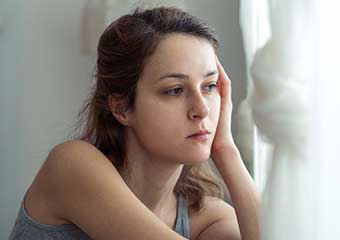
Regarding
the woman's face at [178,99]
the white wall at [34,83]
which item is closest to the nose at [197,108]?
the woman's face at [178,99]

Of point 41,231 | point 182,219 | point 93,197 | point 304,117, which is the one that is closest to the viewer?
point 304,117

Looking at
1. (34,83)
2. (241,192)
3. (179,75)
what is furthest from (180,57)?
(34,83)

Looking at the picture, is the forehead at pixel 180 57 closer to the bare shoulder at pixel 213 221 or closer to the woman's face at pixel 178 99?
the woman's face at pixel 178 99

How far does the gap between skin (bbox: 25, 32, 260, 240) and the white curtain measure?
299mm

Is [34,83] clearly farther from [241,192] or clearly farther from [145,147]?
[241,192]

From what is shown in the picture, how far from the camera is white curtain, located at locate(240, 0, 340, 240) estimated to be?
52 cm

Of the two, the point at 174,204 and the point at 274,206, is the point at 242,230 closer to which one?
the point at 174,204

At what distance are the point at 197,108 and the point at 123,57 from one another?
0.53 feet

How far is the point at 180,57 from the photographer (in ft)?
2.86

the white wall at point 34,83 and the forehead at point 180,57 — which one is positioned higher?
the forehead at point 180,57

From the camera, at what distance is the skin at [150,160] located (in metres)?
0.82

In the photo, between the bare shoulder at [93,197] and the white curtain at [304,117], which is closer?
the white curtain at [304,117]

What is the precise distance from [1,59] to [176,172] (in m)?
0.56

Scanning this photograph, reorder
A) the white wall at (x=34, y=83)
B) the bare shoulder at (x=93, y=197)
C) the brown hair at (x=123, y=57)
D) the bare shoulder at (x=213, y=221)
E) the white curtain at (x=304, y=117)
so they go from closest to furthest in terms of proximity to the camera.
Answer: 1. the white curtain at (x=304, y=117)
2. the bare shoulder at (x=93, y=197)
3. the brown hair at (x=123, y=57)
4. the bare shoulder at (x=213, y=221)
5. the white wall at (x=34, y=83)
